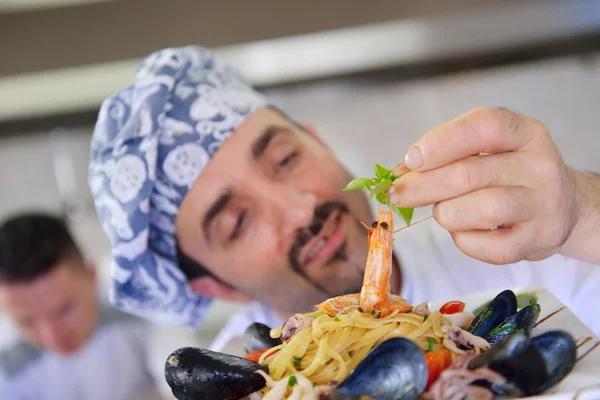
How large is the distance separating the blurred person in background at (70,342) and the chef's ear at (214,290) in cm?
68

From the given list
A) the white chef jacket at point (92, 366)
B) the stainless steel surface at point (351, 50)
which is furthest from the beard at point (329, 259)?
the stainless steel surface at point (351, 50)

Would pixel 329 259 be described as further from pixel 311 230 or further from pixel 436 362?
pixel 436 362

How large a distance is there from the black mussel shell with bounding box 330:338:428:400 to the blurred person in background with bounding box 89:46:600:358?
27.1 inches

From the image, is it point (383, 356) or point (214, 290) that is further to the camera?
point (214, 290)

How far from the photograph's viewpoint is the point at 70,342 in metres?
2.15

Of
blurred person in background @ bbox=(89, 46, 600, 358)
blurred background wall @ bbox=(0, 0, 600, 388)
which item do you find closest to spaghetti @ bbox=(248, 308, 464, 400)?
blurred person in background @ bbox=(89, 46, 600, 358)

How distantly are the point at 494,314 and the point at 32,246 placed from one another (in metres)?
1.61

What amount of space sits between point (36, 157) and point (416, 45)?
1.51 metres

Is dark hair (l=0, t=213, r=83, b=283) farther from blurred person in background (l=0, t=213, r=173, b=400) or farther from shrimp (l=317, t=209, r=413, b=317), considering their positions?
shrimp (l=317, t=209, r=413, b=317)

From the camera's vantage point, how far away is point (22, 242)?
1990mm

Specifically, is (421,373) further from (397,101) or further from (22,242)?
(397,101)

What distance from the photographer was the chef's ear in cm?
153

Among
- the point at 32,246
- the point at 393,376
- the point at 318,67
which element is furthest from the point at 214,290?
the point at 318,67

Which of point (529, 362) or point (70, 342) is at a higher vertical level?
point (529, 362)
